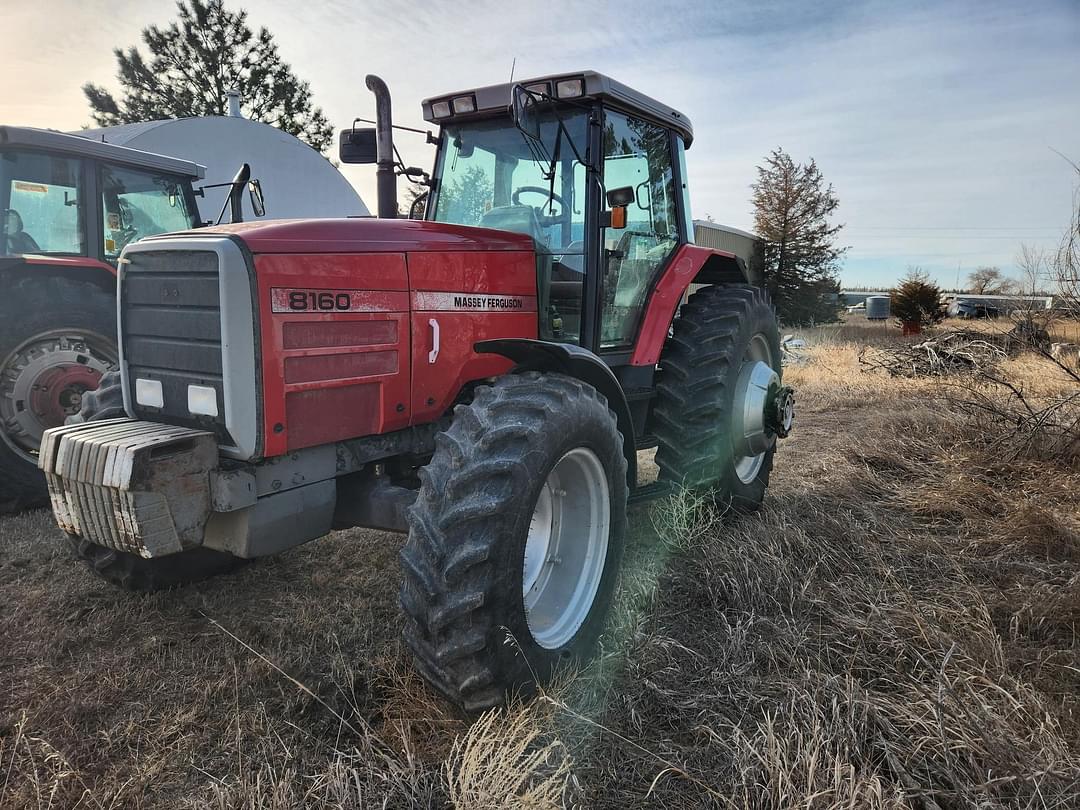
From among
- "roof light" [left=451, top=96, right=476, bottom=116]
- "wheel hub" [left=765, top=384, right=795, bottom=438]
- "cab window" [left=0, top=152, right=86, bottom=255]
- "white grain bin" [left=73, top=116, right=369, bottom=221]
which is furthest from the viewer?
"white grain bin" [left=73, top=116, right=369, bottom=221]

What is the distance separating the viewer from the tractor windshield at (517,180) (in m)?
3.22

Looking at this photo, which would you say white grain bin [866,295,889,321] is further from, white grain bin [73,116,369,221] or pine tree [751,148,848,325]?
white grain bin [73,116,369,221]

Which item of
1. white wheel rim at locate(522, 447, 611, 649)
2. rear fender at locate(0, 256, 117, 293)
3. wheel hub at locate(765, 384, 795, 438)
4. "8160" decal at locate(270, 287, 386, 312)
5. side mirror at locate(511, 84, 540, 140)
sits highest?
side mirror at locate(511, 84, 540, 140)

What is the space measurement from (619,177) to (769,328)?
1.57 metres

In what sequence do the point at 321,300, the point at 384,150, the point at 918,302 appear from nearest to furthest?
the point at 321,300
the point at 384,150
the point at 918,302

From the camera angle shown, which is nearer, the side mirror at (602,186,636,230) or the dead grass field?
the dead grass field

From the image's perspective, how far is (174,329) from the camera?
2.36 m

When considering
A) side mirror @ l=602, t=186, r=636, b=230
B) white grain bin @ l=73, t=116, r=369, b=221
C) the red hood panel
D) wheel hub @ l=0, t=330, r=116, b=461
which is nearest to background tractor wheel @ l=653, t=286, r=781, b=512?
side mirror @ l=602, t=186, r=636, b=230

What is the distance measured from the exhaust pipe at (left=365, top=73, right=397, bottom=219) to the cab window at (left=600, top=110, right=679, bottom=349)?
3.34 feet

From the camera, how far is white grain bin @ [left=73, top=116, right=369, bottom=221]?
1021 cm

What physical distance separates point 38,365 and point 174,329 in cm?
309

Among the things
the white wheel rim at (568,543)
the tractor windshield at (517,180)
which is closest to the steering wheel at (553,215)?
the tractor windshield at (517,180)

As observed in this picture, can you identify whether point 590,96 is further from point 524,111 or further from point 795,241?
point 795,241

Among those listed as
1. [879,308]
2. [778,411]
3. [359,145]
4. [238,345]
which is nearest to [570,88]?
[359,145]
